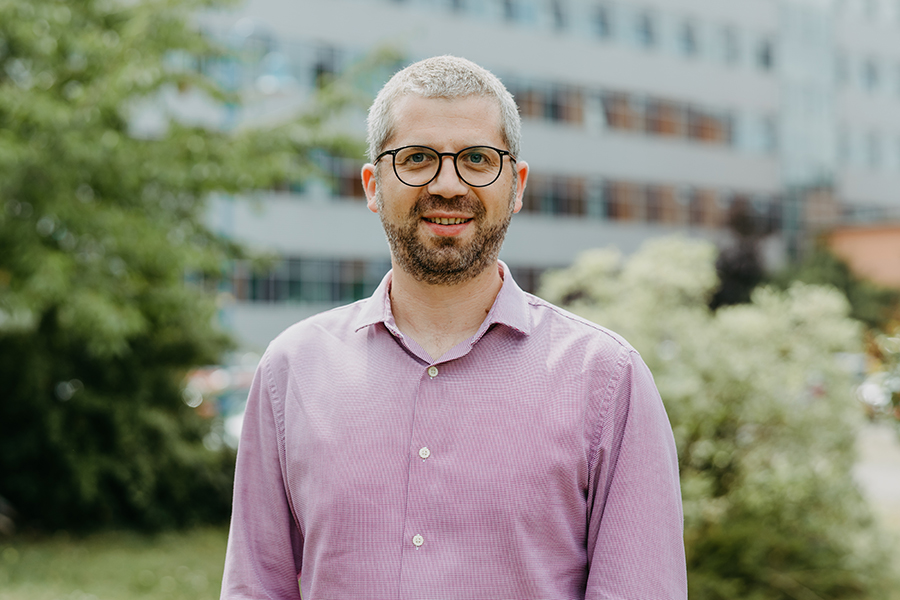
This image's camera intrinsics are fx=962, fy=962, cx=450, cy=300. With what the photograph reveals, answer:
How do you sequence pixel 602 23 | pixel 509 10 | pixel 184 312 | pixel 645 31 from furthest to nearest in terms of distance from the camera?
1. pixel 645 31
2. pixel 602 23
3. pixel 509 10
4. pixel 184 312

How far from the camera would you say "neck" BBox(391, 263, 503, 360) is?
7.07 ft

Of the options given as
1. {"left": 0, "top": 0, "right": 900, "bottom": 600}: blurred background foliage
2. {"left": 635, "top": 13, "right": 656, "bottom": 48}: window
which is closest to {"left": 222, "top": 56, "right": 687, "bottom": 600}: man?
{"left": 0, "top": 0, "right": 900, "bottom": 600}: blurred background foliage

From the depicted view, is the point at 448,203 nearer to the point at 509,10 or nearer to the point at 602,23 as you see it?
the point at 509,10

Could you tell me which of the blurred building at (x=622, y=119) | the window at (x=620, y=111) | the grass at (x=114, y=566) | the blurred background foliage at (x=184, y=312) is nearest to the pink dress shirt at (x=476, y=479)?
the blurred background foliage at (x=184, y=312)

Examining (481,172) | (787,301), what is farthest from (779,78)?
(481,172)

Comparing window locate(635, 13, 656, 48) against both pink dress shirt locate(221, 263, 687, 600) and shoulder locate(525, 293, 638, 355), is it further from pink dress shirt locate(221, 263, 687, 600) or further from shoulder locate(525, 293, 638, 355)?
pink dress shirt locate(221, 263, 687, 600)

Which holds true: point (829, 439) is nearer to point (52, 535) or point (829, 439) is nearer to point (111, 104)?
point (111, 104)

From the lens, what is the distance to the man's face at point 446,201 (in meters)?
2.04

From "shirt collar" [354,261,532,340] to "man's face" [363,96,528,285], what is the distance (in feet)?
0.32

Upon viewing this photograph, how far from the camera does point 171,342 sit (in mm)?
11461

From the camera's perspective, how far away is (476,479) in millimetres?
1964

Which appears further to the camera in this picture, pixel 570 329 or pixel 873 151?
pixel 873 151

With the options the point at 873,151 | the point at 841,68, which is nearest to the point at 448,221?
the point at 841,68

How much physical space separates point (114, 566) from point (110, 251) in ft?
9.86
